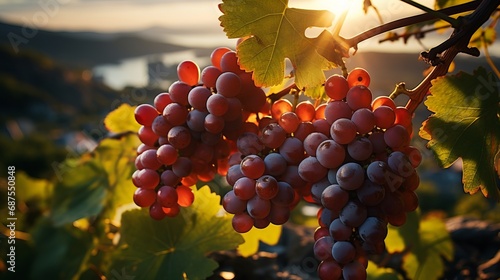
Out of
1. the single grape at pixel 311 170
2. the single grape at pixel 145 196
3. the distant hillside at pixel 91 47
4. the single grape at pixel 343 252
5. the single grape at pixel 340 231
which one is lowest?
the single grape at pixel 343 252

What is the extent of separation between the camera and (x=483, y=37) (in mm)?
785

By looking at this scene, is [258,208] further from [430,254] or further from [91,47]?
[91,47]

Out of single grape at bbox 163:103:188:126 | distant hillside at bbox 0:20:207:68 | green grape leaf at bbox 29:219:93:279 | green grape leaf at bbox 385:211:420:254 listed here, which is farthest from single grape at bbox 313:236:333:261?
distant hillside at bbox 0:20:207:68

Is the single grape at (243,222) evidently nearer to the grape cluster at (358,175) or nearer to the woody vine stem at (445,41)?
the grape cluster at (358,175)

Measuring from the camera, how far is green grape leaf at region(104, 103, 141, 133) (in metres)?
0.83

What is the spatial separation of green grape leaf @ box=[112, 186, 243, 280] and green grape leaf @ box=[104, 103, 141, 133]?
0.19 m

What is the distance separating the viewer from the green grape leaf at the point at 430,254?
90 cm

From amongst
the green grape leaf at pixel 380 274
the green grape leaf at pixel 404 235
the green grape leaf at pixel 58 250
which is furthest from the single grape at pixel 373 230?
the green grape leaf at pixel 58 250

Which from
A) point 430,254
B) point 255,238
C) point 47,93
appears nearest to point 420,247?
point 430,254

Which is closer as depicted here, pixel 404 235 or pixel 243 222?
pixel 243 222

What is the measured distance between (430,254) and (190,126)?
59 cm

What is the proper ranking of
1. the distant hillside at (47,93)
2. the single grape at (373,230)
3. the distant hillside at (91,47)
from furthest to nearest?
1. the distant hillside at (91,47)
2. the distant hillside at (47,93)
3. the single grape at (373,230)

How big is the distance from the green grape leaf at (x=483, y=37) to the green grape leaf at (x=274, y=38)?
391mm

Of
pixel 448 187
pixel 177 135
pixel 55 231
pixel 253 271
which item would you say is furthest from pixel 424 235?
pixel 448 187
